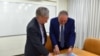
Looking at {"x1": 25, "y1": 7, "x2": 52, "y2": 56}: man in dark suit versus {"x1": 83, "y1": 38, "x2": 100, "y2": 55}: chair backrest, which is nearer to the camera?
{"x1": 25, "y1": 7, "x2": 52, "y2": 56}: man in dark suit

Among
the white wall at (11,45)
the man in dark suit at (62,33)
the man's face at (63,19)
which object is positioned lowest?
the white wall at (11,45)

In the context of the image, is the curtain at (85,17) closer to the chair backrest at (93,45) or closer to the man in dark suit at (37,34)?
the chair backrest at (93,45)

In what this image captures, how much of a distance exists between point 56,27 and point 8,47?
1.73m

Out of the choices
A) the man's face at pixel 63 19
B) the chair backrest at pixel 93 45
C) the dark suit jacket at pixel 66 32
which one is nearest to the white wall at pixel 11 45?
the dark suit jacket at pixel 66 32

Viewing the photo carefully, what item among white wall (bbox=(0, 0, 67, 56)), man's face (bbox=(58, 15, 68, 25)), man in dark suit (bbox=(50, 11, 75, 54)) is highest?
man's face (bbox=(58, 15, 68, 25))

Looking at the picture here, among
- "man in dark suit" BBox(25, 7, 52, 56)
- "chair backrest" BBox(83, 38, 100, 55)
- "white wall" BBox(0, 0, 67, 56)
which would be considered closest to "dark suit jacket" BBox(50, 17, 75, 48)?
"chair backrest" BBox(83, 38, 100, 55)

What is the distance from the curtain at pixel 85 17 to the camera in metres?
3.58

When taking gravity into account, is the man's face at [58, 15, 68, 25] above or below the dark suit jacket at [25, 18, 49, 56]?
above

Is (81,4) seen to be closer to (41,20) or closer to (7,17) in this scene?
(7,17)

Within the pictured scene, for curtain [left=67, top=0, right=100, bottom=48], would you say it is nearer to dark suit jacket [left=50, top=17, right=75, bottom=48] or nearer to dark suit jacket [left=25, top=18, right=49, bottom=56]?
dark suit jacket [left=50, top=17, right=75, bottom=48]

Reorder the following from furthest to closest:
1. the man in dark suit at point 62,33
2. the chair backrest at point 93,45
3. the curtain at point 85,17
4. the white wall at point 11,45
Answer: the curtain at point 85,17 → the white wall at point 11,45 → the chair backrest at point 93,45 → the man in dark suit at point 62,33

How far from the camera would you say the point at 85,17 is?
3.88 m

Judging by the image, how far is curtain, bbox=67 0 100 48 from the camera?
3.58 m

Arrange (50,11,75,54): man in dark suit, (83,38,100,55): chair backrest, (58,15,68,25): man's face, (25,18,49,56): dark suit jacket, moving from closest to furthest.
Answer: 1. (25,18,49,56): dark suit jacket
2. (58,15,68,25): man's face
3. (50,11,75,54): man in dark suit
4. (83,38,100,55): chair backrest
